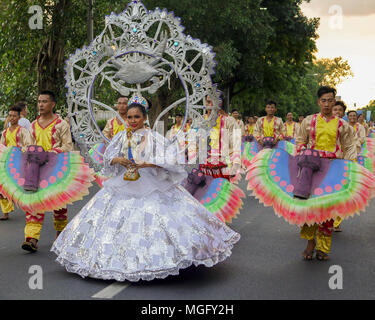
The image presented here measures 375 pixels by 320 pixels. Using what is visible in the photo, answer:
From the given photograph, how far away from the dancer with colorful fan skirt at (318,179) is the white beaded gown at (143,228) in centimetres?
87

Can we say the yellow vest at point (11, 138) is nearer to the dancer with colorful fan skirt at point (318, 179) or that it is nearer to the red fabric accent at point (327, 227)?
the dancer with colorful fan skirt at point (318, 179)

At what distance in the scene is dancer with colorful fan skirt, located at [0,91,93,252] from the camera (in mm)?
7734

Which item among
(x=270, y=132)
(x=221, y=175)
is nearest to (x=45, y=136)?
(x=221, y=175)

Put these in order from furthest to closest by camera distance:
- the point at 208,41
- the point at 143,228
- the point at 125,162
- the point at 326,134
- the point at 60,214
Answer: the point at 208,41 → the point at 60,214 → the point at 326,134 → the point at 125,162 → the point at 143,228

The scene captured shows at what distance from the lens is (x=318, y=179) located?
7.25 m

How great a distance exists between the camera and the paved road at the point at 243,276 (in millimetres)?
5848

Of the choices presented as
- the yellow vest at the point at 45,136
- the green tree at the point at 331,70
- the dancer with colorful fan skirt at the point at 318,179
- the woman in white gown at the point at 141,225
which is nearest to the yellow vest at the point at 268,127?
the dancer with colorful fan skirt at the point at 318,179

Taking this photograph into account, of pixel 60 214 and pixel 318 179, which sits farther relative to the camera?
pixel 60 214

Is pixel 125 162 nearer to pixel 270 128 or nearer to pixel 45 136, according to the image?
pixel 45 136

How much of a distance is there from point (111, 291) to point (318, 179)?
9.20 ft

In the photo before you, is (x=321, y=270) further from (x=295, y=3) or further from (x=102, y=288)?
(x=295, y=3)

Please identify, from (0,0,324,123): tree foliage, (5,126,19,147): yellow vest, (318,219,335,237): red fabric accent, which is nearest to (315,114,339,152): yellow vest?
(318,219,335,237): red fabric accent

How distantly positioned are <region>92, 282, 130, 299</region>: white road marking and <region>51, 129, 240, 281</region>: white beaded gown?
0.10 metres

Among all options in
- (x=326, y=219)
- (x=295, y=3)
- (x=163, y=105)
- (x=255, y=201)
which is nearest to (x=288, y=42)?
(x=295, y=3)
